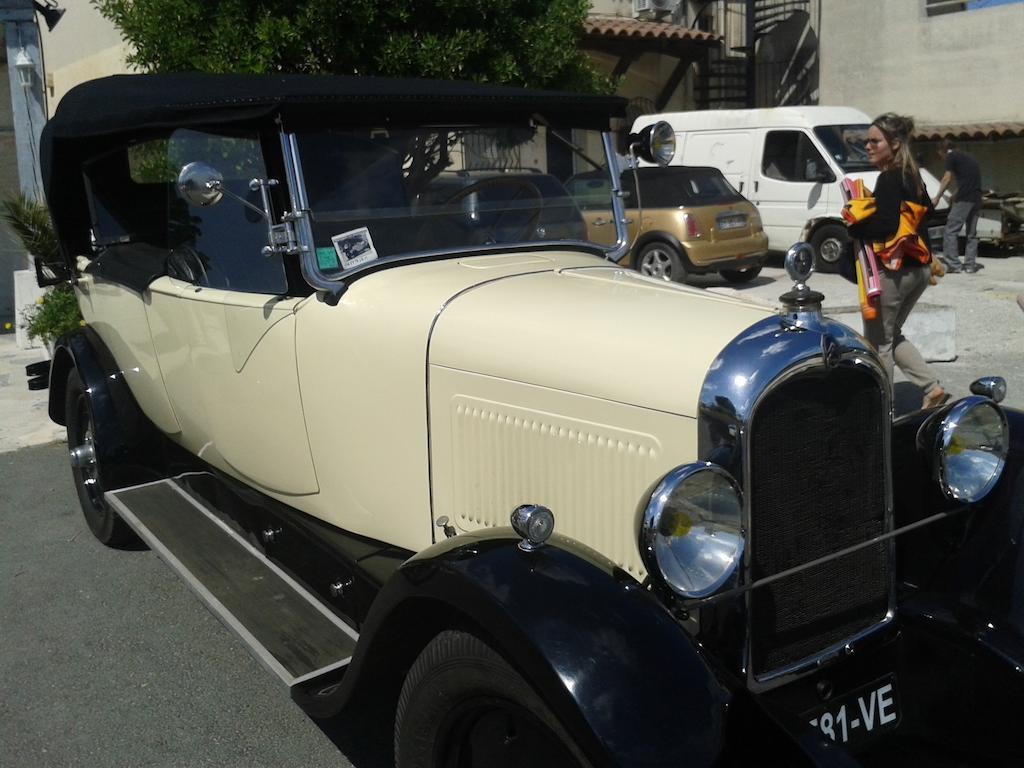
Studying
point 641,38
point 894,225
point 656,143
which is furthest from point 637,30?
point 656,143

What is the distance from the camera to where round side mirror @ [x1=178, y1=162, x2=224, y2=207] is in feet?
9.20

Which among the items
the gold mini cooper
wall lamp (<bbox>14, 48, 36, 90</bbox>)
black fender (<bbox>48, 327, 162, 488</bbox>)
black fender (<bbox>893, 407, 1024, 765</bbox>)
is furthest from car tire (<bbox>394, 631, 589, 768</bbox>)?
the gold mini cooper

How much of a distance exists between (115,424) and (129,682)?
4.01 feet

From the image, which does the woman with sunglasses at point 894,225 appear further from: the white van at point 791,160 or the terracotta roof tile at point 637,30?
the terracotta roof tile at point 637,30

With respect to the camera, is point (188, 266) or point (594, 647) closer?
point (594, 647)

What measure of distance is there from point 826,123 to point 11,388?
9.88 m

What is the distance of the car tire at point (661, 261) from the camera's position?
442 inches

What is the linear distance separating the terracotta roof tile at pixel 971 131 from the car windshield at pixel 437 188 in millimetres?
11986

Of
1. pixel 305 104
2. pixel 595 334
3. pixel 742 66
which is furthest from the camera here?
pixel 742 66

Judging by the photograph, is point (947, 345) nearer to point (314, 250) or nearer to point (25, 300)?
point (314, 250)

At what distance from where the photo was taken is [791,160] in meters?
12.9

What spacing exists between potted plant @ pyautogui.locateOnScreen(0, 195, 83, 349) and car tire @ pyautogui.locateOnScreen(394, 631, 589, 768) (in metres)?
5.16

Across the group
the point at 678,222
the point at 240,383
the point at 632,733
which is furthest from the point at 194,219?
the point at 678,222

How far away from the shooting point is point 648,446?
2283mm
